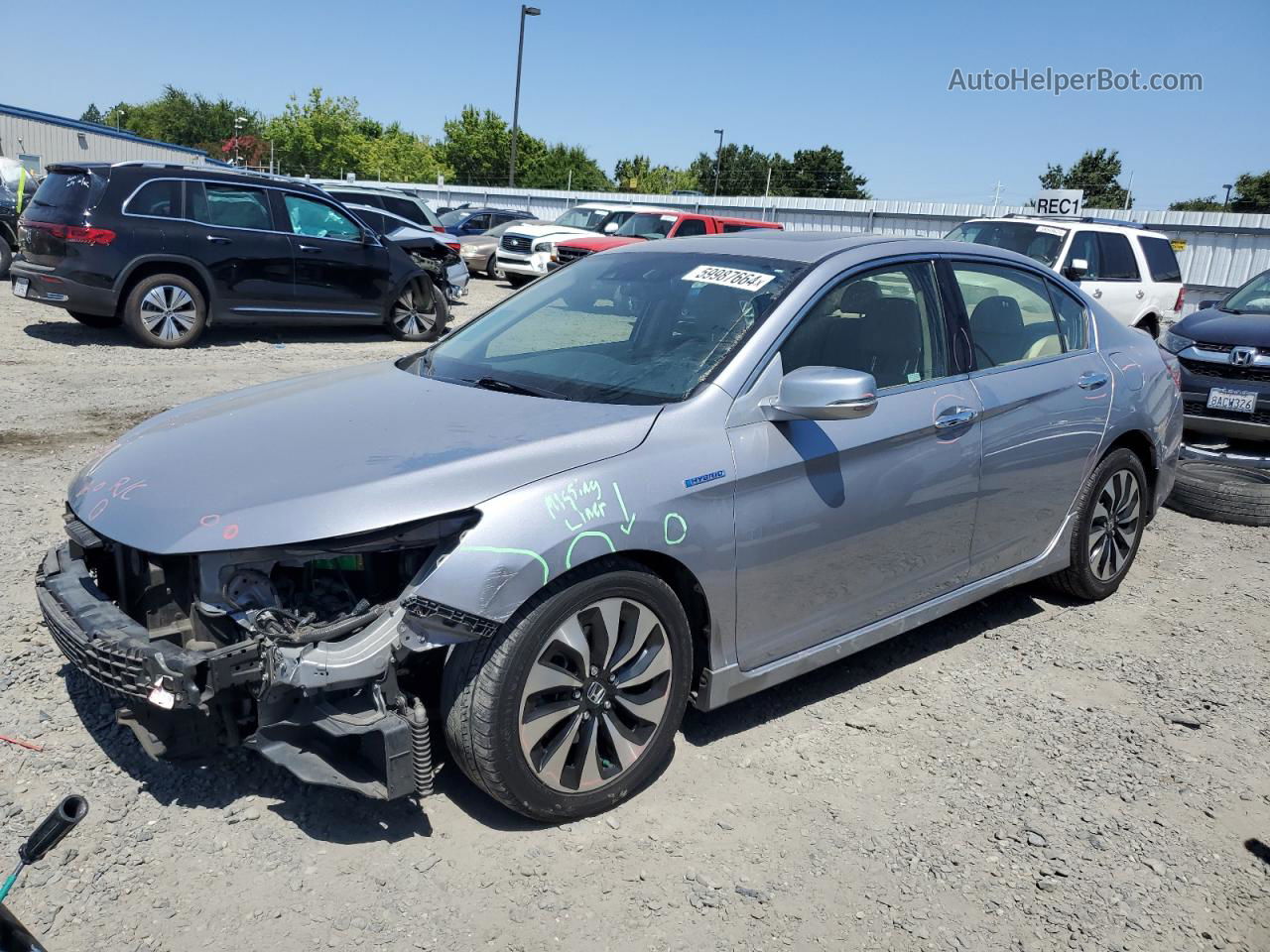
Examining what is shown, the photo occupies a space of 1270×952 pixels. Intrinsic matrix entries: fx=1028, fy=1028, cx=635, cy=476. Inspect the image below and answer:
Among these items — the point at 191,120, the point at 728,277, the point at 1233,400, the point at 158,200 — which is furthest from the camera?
the point at 191,120

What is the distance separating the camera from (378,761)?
9.10ft

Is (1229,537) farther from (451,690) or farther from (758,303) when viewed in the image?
(451,690)

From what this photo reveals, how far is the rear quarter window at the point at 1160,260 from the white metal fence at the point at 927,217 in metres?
8.20

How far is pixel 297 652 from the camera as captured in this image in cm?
268

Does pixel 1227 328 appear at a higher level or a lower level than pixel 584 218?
lower

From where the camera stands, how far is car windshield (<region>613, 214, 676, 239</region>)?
750 inches

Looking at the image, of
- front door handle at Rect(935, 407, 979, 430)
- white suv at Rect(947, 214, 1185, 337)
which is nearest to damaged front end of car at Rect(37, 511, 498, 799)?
front door handle at Rect(935, 407, 979, 430)

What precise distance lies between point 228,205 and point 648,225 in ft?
30.6

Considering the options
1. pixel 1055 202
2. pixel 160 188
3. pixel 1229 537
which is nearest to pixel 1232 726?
pixel 1229 537

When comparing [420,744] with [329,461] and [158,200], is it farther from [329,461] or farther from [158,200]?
[158,200]

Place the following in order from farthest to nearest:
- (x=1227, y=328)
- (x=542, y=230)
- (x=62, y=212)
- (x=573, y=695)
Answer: (x=542, y=230), (x=62, y=212), (x=1227, y=328), (x=573, y=695)

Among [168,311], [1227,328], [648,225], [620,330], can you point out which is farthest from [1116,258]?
[168,311]

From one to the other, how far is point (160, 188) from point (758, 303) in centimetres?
940

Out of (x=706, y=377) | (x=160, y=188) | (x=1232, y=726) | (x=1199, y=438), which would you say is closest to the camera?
(x=706, y=377)
